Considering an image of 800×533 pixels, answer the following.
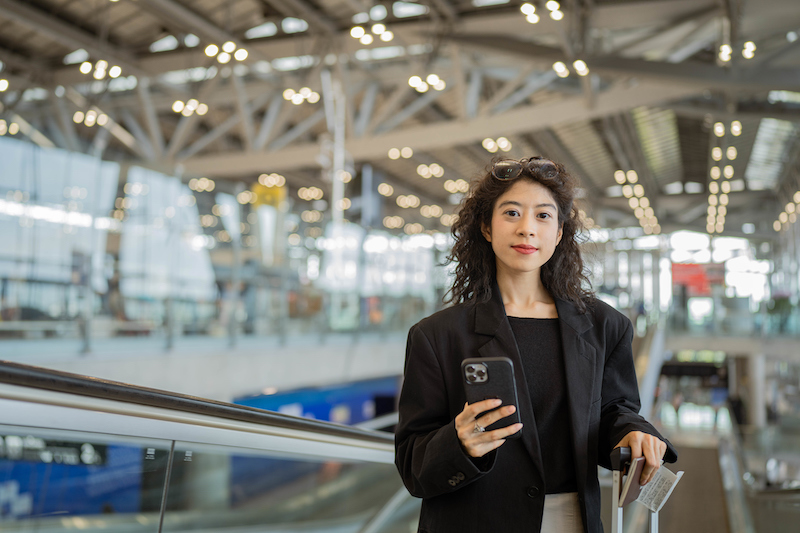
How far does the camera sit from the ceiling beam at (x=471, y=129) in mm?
11539

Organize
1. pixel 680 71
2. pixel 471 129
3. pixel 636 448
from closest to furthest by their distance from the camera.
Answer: pixel 636 448 < pixel 680 71 < pixel 471 129

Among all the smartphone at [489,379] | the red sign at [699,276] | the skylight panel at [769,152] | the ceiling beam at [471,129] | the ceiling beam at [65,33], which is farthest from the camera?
the red sign at [699,276]

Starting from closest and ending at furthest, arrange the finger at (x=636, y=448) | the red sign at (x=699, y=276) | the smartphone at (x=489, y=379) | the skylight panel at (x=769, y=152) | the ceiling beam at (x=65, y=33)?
the smartphone at (x=489, y=379) → the finger at (x=636, y=448) → the ceiling beam at (x=65, y=33) → the skylight panel at (x=769, y=152) → the red sign at (x=699, y=276)

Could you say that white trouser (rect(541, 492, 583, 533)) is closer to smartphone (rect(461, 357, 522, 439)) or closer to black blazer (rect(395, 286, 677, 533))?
black blazer (rect(395, 286, 677, 533))

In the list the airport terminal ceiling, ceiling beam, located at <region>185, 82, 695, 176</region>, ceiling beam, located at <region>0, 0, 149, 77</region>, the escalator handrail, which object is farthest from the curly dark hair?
ceiling beam, located at <region>0, 0, 149, 77</region>

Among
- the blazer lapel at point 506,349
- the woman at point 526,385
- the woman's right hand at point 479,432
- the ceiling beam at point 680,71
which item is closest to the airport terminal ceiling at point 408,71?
the ceiling beam at point 680,71

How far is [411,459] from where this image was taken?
150 centimetres

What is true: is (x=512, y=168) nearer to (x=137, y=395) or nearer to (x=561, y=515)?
(x=561, y=515)

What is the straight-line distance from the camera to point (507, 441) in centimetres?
151

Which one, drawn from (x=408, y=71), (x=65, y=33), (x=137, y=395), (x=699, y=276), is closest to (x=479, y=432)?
(x=137, y=395)

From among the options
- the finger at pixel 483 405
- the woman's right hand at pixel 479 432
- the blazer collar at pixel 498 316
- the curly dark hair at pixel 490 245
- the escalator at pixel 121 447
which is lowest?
the escalator at pixel 121 447

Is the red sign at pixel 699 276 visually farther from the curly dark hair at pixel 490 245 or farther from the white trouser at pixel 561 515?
the white trouser at pixel 561 515

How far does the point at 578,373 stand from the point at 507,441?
0.74 ft

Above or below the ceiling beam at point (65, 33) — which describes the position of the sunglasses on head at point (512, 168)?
below
